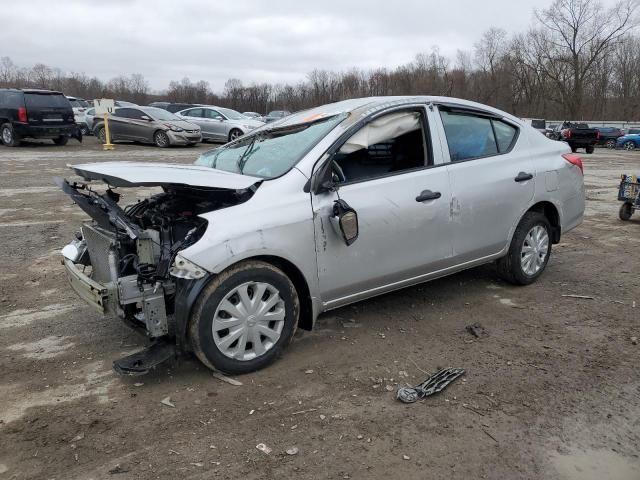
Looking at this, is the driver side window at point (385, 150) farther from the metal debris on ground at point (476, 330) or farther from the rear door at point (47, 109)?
the rear door at point (47, 109)

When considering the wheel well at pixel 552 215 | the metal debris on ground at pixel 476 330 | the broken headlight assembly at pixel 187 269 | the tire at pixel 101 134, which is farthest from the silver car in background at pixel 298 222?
the tire at pixel 101 134

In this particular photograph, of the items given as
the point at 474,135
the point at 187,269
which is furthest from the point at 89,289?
the point at 474,135

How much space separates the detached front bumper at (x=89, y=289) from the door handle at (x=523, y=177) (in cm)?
347

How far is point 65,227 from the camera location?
7355mm

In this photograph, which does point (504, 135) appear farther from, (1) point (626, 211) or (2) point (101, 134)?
(2) point (101, 134)

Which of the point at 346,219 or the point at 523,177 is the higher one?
the point at 523,177

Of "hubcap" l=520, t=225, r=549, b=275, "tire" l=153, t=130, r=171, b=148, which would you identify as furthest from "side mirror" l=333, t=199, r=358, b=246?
"tire" l=153, t=130, r=171, b=148

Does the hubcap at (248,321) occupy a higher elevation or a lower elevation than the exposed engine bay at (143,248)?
lower

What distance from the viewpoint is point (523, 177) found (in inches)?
188

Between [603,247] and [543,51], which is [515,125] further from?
[543,51]

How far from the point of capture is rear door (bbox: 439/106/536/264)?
4.34 meters

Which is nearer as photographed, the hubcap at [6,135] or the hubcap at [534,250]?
the hubcap at [534,250]

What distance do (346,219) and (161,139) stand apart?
1721 centimetres

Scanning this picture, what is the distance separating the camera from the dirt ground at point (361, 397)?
8.63 ft
